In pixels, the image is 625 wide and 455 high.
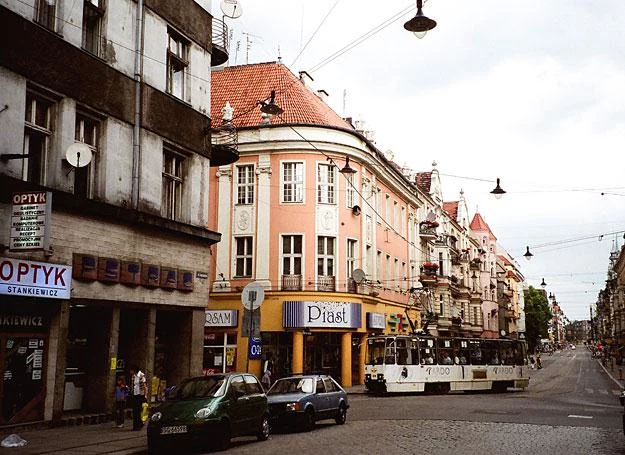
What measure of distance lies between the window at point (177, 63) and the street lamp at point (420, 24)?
36.0 ft

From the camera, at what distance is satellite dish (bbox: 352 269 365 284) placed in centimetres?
3943

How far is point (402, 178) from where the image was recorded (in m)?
50.1

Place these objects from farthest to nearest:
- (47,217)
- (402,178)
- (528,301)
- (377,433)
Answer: (528,301) → (402,178) → (377,433) → (47,217)

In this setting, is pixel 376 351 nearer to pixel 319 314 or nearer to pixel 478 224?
pixel 319 314

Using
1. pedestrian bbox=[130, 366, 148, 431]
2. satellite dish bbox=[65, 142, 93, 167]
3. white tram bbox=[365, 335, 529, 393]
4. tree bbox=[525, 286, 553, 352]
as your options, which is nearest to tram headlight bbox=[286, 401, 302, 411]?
pedestrian bbox=[130, 366, 148, 431]

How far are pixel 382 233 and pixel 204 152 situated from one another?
74.7ft

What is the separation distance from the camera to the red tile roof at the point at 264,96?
4053 cm

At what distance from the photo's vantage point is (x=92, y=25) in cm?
1984

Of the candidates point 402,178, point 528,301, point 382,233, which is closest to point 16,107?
point 382,233

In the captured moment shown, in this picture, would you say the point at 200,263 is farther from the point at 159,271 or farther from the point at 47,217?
the point at 47,217

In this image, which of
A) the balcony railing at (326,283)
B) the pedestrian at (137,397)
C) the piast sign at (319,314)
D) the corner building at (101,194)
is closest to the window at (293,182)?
the balcony railing at (326,283)

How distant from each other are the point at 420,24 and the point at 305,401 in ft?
33.1

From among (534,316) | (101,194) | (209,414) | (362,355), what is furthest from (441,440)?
(534,316)

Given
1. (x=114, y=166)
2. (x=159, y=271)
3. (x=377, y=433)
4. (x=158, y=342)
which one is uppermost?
(x=114, y=166)
